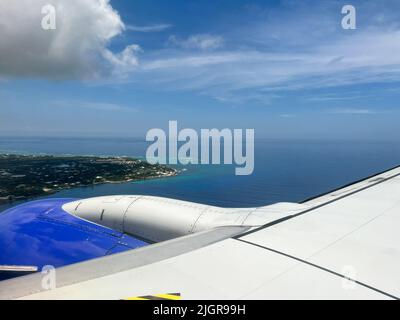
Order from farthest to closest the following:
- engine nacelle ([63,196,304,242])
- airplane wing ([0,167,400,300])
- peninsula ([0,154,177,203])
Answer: peninsula ([0,154,177,203]) → engine nacelle ([63,196,304,242]) → airplane wing ([0,167,400,300])

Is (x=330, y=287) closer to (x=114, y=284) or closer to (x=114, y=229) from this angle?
(x=114, y=284)

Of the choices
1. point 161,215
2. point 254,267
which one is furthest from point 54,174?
point 254,267

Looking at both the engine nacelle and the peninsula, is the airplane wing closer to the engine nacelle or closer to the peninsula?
the engine nacelle

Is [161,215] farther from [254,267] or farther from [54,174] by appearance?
[54,174]

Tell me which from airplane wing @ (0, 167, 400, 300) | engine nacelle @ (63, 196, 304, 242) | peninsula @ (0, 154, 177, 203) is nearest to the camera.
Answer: airplane wing @ (0, 167, 400, 300)

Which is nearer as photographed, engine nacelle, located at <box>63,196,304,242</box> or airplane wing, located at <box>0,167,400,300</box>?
airplane wing, located at <box>0,167,400,300</box>

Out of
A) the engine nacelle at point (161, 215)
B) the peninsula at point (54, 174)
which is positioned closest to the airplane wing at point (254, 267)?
the engine nacelle at point (161, 215)

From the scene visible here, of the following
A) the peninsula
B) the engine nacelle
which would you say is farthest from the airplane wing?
the peninsula
